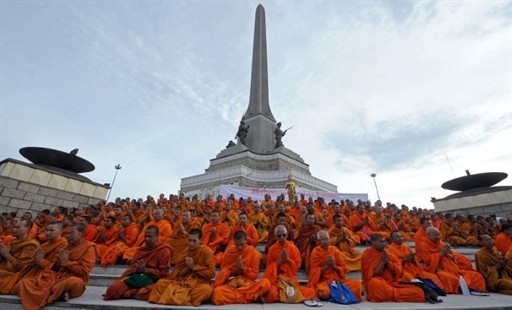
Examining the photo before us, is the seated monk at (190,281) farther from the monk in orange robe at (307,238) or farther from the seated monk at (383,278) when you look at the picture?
the seated monk at (383,278)

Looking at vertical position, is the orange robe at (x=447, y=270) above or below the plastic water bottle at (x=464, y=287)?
above

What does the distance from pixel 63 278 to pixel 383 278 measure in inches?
186

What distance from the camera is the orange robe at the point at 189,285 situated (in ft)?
10.5

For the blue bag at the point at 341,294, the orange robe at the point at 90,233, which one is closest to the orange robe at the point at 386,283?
the blue bag at the point at 341,294

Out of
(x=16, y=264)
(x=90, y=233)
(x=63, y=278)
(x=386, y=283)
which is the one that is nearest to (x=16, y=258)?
(x=16, y=264)

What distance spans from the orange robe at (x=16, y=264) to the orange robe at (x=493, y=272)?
7.77 metres

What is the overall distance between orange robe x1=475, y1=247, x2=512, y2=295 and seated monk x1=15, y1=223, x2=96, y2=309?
6.62 m

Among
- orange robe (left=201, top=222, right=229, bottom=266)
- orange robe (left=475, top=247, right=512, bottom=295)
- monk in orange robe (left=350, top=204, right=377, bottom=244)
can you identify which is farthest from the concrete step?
monk in orange robe (left=350, top=204, right=377, bottom=244)

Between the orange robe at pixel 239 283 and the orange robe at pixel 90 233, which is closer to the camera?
the orange robe at pixel 239 283

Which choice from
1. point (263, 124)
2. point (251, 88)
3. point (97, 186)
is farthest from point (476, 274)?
point (251, 88)

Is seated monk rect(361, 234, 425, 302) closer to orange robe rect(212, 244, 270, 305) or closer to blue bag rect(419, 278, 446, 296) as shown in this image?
blue bag rect(419, 278, 446, 296)

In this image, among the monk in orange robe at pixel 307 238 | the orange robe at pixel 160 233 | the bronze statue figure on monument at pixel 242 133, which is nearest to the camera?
the monk in orange robe at pixel 307 238

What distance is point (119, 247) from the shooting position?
5551mm

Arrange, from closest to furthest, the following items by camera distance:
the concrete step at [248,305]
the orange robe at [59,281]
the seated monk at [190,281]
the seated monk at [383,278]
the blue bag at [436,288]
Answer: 1. the concrete step at [248,305]
2. the orange robe at [59,281]
3. the seated monk at [190,281]
4. the seated monk at [383,278]
5. the blue bag at [436,288]
